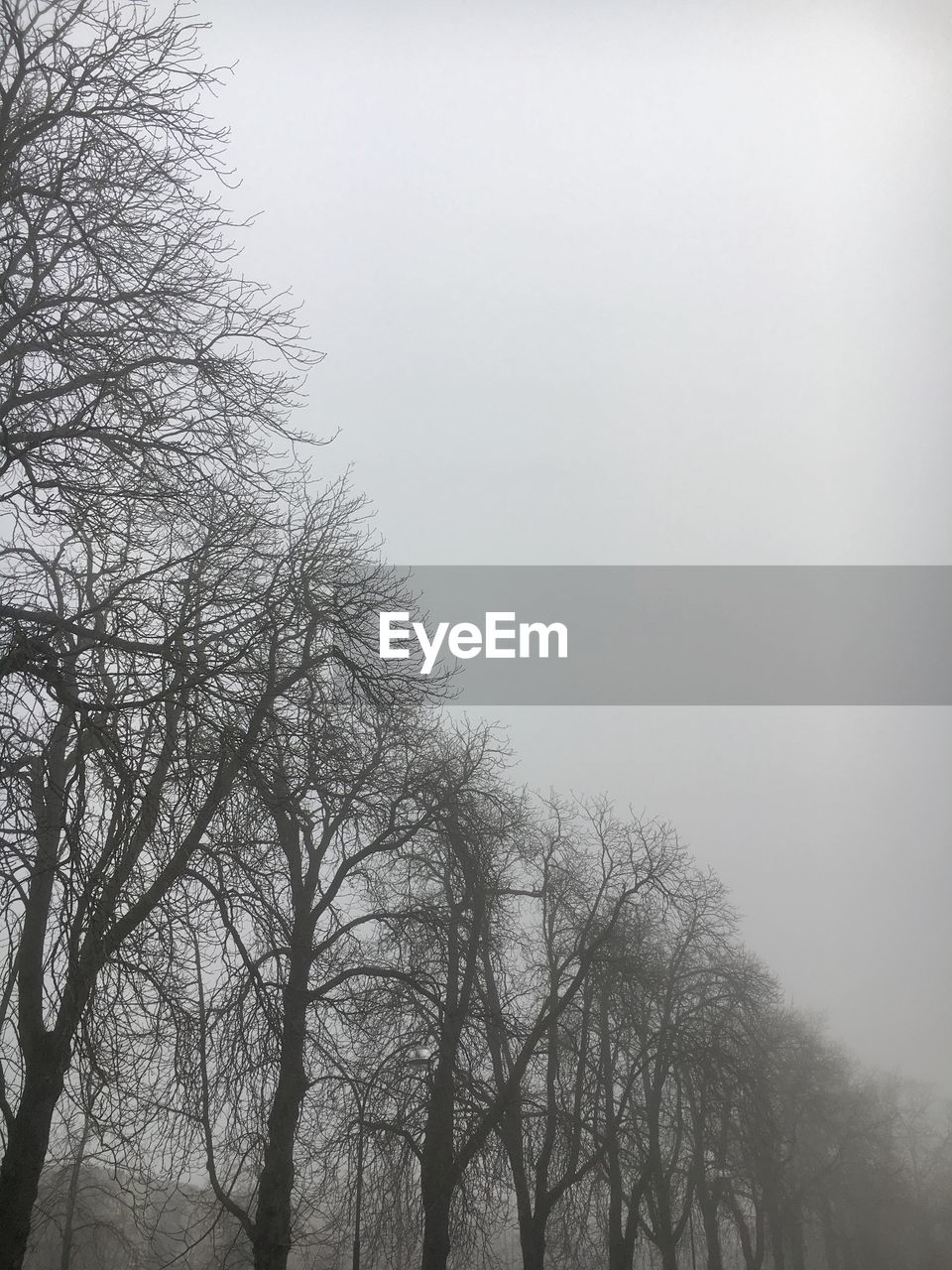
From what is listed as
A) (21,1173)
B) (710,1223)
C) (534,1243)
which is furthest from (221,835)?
(710,1223)

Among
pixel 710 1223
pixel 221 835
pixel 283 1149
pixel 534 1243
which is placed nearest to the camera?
pixel 221 835

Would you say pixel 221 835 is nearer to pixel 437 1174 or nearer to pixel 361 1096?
pixel 361 1096

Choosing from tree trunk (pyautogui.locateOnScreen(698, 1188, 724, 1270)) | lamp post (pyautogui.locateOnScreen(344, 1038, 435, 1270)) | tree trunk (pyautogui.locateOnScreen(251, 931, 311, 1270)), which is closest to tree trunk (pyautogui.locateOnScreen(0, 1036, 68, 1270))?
tree trunk (pyautogui.locateOnScreen(251, 931, 311, 1270))

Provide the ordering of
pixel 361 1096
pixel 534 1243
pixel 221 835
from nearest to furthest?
pixel 221 835 → pixel 361 1096 → pixel 534 1243

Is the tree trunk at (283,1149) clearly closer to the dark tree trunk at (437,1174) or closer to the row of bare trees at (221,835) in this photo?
the row of bare trees at (221,835)

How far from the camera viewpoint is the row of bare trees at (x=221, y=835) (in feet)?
21.2

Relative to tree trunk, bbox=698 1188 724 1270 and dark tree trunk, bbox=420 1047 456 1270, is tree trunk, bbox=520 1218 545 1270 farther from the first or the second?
tree trunk, bbox=698 1188 724 1270

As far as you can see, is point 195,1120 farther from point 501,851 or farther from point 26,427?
point 501,851

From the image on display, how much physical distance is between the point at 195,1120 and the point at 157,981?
11.6 ft

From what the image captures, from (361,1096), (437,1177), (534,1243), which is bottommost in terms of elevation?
(534,1243)

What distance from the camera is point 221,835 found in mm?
8086

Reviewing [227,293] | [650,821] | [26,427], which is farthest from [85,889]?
[650,821]

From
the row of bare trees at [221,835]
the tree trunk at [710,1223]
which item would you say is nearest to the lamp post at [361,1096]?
the row of bare trees at [221,835]

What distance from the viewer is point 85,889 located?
5.50 metres
